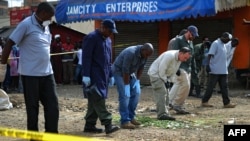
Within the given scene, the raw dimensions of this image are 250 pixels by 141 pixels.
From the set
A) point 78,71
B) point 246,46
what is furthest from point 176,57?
point 78,71

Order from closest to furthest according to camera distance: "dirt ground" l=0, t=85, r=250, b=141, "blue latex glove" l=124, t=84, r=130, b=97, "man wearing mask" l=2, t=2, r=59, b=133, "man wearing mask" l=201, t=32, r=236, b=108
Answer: "man wearing mask" l=2, t=2, r=59, b=133 < "dirt ground" l=0, t=85, r=250, b=141 < "blue latex glove" l=124, t=84, r=130, b=97 < "man wearing mask" l=201, t=32, r=236, b=108

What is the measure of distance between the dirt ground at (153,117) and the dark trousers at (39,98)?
90cm

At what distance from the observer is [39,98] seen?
5762 mm

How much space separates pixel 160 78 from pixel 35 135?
3886 mm

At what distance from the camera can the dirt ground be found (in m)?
6.67

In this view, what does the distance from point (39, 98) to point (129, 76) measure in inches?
67.2

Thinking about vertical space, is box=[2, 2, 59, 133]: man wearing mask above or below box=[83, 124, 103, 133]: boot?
above

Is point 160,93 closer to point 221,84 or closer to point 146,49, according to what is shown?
point 146,49

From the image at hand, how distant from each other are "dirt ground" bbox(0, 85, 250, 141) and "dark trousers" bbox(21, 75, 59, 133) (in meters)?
0.90

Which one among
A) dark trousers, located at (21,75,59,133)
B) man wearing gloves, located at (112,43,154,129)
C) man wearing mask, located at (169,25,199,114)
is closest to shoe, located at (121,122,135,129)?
man wearing gloves, located at (112,43,154,129)

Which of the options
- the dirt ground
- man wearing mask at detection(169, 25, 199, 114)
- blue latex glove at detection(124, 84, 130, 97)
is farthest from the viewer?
man wearing mask at detection(169, 25, 199, 114)

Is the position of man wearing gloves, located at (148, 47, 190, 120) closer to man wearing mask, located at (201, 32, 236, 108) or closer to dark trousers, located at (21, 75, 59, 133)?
man wearing mask, located at (201, 32, 236, 108)

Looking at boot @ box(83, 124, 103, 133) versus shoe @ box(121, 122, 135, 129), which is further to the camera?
shoe @ box(121, 122, 135, 129)

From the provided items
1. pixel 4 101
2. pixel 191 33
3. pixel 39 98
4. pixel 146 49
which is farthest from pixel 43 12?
pixel 191 33
